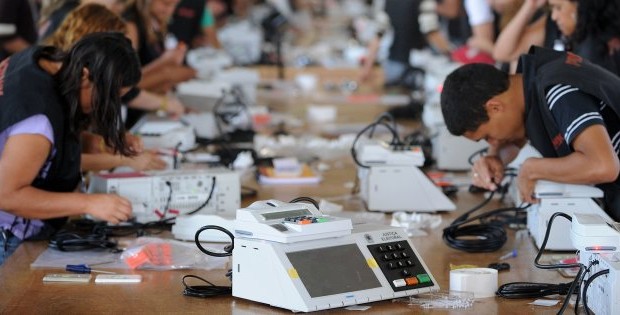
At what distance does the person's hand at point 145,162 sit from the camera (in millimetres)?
3260

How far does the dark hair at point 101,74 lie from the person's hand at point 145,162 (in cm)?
38

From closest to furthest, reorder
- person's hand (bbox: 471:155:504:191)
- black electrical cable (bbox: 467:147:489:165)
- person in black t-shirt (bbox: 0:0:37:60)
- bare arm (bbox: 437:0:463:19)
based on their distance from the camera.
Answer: person's hand (bbox: 471:155:504:191)
black electrical cable (bbox: 467:147:489:165)
person in black t-shirt (bbox: 0:0:37:60)
bare arm (bbox: 437:0:463:19)

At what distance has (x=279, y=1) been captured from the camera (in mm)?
11070

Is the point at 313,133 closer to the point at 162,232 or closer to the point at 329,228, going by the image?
the point at 162,232

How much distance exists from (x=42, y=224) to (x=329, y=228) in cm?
105

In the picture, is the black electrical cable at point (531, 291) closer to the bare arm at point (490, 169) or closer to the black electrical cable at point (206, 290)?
the black electrical cable at point (206, 290)

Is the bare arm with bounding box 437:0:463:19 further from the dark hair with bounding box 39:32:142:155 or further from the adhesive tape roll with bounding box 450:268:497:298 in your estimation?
the adhesive tape roll with bounding box 450:268:497:298

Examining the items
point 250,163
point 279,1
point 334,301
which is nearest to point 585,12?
point 250,163

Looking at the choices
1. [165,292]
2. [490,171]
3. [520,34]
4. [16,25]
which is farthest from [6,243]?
[16,25]

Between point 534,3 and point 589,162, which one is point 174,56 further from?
point 589,162

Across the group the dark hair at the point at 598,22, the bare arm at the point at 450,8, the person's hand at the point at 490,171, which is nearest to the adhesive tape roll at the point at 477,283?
the person's hand at the point at 490,171

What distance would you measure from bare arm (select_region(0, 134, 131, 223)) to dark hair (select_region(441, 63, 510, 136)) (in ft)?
2.89

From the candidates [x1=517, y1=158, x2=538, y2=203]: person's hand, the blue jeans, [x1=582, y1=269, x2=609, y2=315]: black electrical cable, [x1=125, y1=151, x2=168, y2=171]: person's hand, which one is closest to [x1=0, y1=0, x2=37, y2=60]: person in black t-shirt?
[x1=125, y1=151, x2=168, y2=171]: person's hand

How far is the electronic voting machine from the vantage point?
2131 mm
